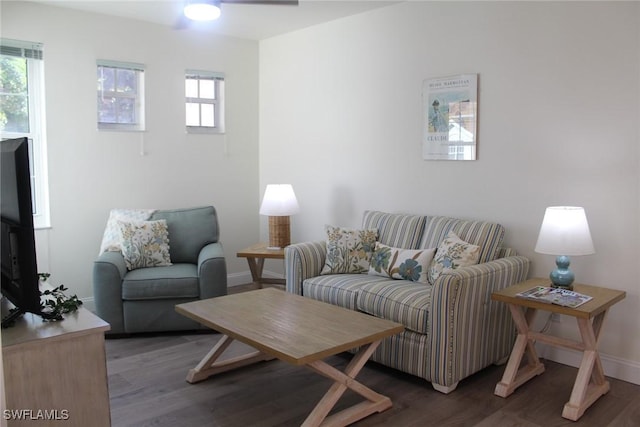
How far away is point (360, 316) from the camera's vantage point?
293 centimetres

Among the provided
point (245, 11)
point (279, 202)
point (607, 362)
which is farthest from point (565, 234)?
point (245, 11)

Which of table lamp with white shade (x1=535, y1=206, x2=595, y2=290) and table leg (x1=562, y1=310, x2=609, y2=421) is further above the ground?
table lamp with white shade (x1=535, y1=206, x2=595, y2=290)

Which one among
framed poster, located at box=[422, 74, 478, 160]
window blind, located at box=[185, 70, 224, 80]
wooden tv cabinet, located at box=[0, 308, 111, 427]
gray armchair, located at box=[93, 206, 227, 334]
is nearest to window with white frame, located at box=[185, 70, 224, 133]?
window blind, located at box=[185, 70, 224, 80]

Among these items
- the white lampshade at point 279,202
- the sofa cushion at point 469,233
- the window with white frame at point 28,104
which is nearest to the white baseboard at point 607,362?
the sofa cushion at point 469,233

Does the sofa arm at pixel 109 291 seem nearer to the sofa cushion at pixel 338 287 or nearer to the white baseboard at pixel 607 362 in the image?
the sofa cushion at pixel 338 287

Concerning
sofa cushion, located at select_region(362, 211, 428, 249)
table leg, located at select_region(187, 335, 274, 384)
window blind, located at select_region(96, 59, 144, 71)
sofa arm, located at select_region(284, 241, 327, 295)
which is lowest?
table leg, located at select_region(187, 335, 274, 384)

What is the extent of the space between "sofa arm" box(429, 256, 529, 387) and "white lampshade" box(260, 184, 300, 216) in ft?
6.11

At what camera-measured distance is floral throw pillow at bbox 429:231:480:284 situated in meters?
3.36

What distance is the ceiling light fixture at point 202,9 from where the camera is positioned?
2693 mm

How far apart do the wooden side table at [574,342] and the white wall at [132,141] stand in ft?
10.2

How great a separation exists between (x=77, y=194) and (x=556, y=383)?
150 inches

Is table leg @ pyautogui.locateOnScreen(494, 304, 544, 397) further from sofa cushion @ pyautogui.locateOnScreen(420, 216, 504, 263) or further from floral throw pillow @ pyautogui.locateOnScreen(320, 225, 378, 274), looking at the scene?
floral throw pillow @ pyautogui.locateOnScreen(320, 225, 378, 274)

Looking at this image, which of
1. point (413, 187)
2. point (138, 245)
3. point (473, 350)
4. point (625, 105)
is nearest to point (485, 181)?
point (413, 187)

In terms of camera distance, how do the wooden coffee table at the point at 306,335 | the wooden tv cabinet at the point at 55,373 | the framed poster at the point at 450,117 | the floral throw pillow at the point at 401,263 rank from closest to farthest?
1. the wooden tv cabinet at the point at 55,373
2. the wooden coffee table at the point at 306,335
3. the floral throw pillow at the point at 401,263
4. the framed poster at the point at 450,117
